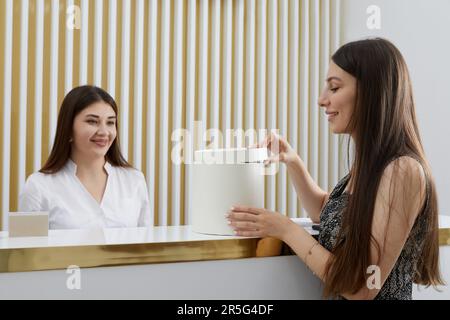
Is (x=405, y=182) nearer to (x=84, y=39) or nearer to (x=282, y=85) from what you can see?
(x=84, y=39)

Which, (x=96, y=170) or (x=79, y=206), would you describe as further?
(x=96, y=170)

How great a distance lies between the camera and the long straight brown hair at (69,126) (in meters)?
2.36

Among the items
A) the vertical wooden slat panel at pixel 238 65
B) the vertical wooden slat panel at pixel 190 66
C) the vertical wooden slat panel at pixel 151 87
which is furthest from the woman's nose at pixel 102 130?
the vertical wooden slat panel at pixel 238 65

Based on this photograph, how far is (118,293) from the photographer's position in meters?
1.08

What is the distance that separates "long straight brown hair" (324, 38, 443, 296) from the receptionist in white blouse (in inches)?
49.8

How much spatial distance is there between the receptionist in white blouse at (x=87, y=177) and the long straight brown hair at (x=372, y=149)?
1264mm

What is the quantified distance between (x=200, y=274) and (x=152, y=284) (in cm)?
10

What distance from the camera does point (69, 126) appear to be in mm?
A: 2430

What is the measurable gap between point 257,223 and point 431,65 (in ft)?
7.62

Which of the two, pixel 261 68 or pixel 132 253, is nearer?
pixel 132 253

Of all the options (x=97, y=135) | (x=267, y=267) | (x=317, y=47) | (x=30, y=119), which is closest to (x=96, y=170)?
(x=97, y=135)

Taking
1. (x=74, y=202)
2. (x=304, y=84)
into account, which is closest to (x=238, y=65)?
(x=304, y=84)
